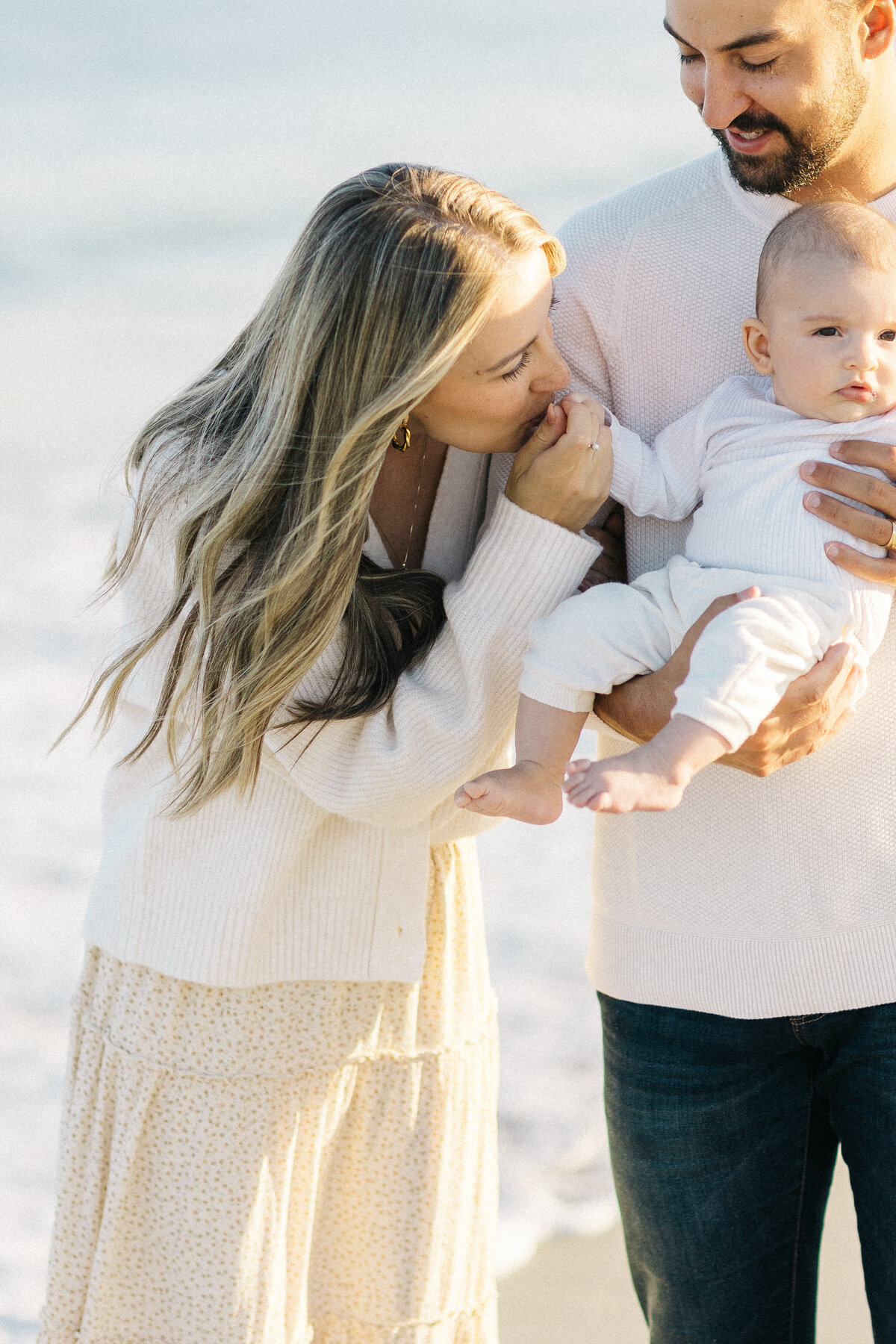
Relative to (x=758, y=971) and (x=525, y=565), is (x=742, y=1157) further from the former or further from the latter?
(x=525, y=565)

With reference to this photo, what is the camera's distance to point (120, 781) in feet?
6.99

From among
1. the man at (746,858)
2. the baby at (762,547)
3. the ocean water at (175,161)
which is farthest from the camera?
the ocean water at (175,161)

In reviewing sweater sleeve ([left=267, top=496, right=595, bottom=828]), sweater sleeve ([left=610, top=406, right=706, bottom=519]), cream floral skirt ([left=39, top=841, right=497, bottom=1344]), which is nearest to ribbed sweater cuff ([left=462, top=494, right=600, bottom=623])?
sweater sleeve ([left=267, top=496, right=595, bottom=828])

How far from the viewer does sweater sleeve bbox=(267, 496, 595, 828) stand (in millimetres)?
1880

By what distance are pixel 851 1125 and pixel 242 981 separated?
90 cm

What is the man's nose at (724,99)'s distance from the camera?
1807mm

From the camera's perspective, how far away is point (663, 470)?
1.92 metres

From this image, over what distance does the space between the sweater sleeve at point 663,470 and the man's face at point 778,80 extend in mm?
353

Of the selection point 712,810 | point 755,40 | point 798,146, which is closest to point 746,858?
point 712,810

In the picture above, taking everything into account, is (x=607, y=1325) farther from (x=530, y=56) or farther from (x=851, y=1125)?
(x=530, y=56)

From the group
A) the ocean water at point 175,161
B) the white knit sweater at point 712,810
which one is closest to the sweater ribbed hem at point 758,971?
the white knit sweater at point 712,810

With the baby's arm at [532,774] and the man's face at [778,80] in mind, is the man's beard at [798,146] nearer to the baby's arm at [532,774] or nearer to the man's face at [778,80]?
the man's face at [778,80]

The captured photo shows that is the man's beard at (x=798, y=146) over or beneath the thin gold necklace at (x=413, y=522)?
over

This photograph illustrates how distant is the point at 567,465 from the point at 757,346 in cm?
31
